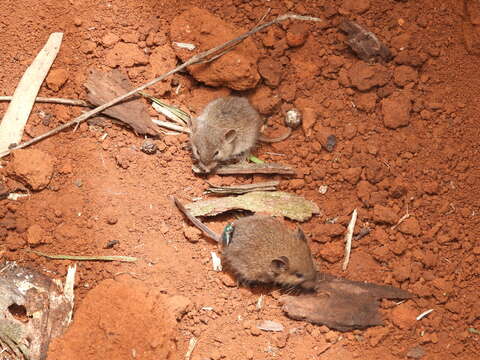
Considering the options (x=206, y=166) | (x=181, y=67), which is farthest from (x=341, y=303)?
(x=181, y=67)

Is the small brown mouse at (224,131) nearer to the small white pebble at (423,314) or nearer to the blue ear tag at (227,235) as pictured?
the blue ear tag at (227,235)

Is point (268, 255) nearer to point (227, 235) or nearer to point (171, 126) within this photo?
point (227, 235)

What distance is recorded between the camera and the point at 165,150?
6082 millimetres

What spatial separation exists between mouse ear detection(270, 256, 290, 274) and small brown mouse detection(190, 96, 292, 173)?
1.21 meters

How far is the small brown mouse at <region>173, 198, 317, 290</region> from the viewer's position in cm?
553

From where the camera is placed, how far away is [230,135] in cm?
611

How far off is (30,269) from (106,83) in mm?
1959

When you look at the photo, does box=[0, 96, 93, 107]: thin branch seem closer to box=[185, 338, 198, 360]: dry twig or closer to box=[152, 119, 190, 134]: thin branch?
box=[152, 119, 190, 134]: thin branch

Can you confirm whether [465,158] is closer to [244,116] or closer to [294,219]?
[294,219]

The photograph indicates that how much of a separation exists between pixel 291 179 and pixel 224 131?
2.87 ft

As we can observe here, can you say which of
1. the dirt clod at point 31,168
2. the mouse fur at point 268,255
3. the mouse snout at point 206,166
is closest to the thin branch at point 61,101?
the dirt clod at point 31,168

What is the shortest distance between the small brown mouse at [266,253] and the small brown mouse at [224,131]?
0.69 metres

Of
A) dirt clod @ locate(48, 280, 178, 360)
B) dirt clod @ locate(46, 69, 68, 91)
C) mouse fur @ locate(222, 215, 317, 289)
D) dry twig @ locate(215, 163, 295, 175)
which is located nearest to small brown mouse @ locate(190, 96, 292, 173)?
dry twig @ locate(215, 163, 295, 175)

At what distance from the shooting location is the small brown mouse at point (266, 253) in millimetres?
5527
